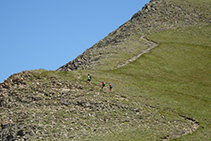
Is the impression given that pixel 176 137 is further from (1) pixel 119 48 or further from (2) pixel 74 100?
(1) pixel 119 48

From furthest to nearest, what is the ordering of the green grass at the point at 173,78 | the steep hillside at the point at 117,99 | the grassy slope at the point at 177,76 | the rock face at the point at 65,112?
the grassy slope at the point at 177,76
the green grass at the point at 173,78
the steep hillside at the point at 117,99
the rock face at the point at 65,112

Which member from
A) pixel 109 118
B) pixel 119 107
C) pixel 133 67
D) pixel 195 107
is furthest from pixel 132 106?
pixel 133 67

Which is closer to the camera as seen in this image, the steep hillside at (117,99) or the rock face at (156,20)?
the steep hillside at (117,99)

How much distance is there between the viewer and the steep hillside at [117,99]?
178 feet

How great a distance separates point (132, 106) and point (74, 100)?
34.9 feet

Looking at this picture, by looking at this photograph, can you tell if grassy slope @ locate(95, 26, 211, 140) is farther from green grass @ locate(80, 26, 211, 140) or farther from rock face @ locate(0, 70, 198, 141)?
rock face @ locate(0, 70, 198, 141)

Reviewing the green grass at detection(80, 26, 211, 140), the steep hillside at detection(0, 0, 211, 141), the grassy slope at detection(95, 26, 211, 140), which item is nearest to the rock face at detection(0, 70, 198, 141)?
the steep hillside at detection(0, 0, 211, 141)

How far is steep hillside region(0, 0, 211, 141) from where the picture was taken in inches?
2137

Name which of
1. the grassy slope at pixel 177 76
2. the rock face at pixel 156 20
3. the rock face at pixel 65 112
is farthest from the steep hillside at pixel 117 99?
the rock face at pixel 156 20

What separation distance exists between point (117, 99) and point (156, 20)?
77.1m

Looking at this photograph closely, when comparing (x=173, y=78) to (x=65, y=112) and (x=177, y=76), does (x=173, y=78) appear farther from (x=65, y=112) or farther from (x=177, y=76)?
(x=65, y=112)

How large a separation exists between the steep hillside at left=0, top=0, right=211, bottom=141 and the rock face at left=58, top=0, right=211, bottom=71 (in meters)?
17.8

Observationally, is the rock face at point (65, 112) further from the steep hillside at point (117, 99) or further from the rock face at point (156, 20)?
the rock face at point (156, 20)

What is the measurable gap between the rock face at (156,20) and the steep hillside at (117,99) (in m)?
17.8
